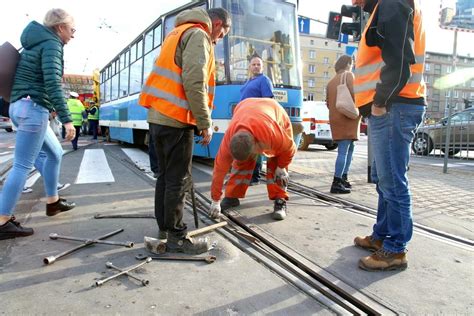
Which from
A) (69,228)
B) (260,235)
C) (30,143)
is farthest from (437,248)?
(30,143)

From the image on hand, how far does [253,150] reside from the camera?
3357 mm

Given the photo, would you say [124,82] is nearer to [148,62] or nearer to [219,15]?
[148,62]

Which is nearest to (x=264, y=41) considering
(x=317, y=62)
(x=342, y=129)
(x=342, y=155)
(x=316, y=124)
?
(x=342, y=129)

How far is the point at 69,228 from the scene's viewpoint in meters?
3.48

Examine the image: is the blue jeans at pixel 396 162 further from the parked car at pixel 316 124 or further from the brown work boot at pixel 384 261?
the parked car at pixel 316 124

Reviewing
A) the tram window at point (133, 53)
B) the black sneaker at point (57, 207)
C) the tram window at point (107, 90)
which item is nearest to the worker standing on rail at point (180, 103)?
the black sneaker at point (57, 207)

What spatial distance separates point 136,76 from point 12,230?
7.87m

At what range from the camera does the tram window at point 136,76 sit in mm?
9985

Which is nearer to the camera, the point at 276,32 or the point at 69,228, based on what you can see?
the point at 69,228

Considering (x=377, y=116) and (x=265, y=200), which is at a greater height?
(x=377, y=116)

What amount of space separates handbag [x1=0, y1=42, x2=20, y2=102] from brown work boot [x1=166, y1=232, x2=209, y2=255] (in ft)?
6.47

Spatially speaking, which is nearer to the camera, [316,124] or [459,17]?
[459,17]

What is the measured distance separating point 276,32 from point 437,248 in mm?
4900

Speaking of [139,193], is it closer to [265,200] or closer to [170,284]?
[265,200]
